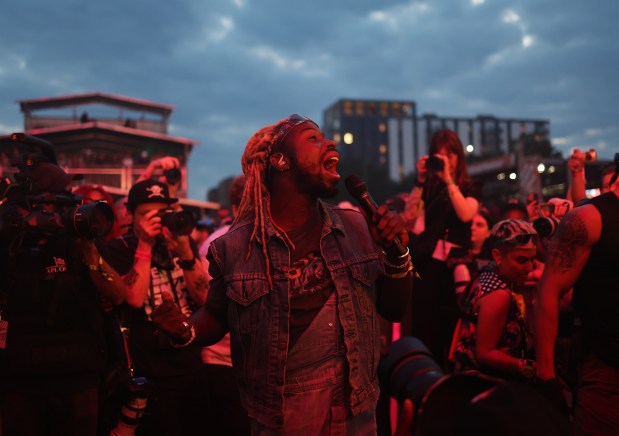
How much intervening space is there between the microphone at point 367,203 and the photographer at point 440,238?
3.12 meters

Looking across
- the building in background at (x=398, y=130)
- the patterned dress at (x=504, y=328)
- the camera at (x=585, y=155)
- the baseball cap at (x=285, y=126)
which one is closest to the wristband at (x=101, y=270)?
the baseball cap at (x=285, y=126)

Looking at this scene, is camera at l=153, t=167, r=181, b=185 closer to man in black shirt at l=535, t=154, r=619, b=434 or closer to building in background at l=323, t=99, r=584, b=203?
man in black shirt at l=535, t=154, r=619, b=434

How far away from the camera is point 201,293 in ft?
14.7

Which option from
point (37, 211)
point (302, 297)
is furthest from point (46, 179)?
point (302, 297)

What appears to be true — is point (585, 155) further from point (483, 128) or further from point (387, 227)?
point (483, 128)

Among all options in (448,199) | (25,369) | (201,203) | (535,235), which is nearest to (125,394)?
(25,369)

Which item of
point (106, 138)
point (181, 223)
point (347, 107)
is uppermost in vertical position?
point (347, 107)

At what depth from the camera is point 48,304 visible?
3859 millimetres

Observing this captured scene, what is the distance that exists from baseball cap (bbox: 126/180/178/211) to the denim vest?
5.89 feet

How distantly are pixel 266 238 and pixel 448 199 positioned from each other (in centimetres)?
343

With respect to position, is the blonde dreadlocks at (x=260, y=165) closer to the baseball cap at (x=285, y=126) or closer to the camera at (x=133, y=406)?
the baseball cap at (x=285, y=126)

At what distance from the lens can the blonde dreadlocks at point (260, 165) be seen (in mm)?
3039

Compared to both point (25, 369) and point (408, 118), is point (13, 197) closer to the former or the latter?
point (25, 369)

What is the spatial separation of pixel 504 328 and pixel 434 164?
2365mm
